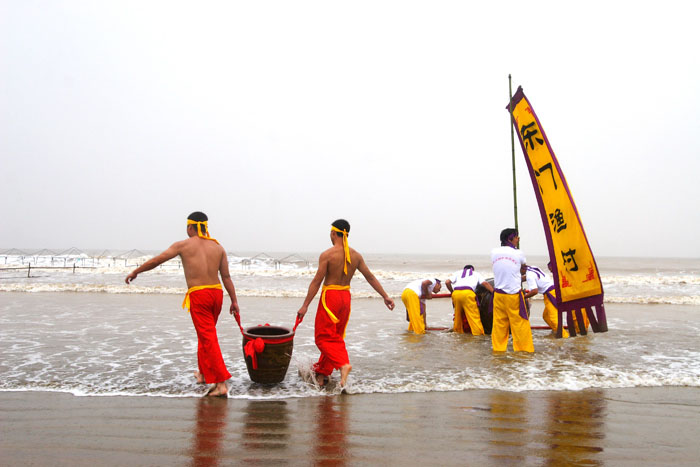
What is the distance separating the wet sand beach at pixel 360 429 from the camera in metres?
2.79

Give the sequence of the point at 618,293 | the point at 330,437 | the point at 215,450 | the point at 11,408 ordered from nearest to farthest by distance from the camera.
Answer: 1. the point at 215,450
2. the point at 330,437
3. the point at 11,408
4. the point at 618,293

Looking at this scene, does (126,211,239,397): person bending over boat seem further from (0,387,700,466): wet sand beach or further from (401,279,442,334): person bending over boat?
(401,279,442,334): person bending over boat

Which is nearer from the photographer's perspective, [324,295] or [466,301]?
[324,295]

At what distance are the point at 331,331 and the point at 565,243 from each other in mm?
3409

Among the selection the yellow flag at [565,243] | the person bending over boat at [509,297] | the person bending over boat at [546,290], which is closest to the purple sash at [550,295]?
the person bending over boat at [546,290]

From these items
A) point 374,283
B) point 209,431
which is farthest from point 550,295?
point 209,431

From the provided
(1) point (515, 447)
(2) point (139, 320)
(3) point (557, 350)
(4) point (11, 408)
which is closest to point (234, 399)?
(4) point (11, 408)

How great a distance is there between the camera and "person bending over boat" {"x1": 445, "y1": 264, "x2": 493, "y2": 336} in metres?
7.88

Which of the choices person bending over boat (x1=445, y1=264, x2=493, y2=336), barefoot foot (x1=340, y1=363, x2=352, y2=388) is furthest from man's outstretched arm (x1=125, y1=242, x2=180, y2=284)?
person bending over boat (x1=445, y1=264, x2=493, y2=336)

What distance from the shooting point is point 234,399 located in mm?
4062

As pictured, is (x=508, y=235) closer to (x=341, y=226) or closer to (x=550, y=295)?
(x=550, y=295)

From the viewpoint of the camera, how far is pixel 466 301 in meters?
7.95

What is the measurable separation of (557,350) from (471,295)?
5.77 ft

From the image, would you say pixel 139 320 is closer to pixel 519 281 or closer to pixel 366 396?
pixel 366 396
